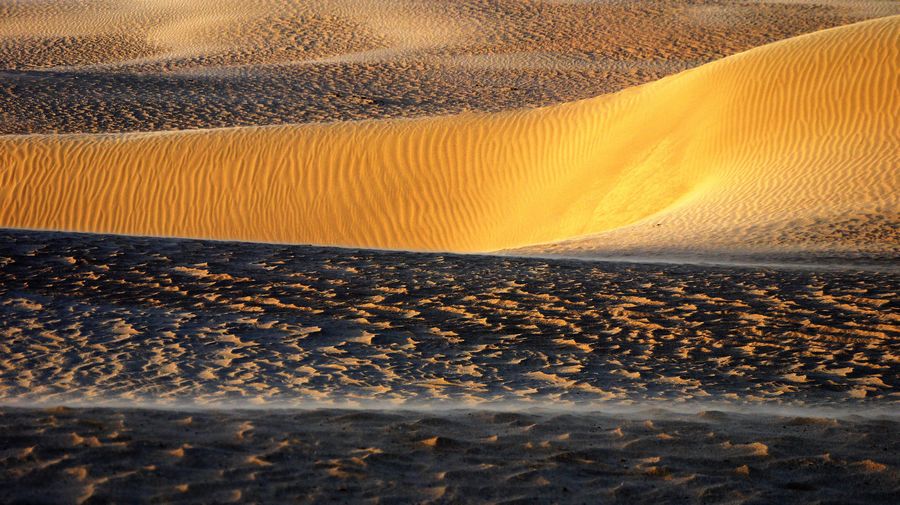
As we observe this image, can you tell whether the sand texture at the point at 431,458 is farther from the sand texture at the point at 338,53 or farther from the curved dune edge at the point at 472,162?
the sand texture at the point at 338,53

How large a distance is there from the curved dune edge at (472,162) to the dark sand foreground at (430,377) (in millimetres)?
5278

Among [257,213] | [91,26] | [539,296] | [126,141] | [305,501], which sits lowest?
[305,501]

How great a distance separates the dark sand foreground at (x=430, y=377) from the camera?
365 cm

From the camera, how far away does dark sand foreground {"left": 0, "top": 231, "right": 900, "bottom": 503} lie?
3652 millimetres

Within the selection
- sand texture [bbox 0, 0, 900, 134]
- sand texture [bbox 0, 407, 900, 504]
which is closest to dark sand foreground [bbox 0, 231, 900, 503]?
sand texture [bbox 0, 407, 900, 504]

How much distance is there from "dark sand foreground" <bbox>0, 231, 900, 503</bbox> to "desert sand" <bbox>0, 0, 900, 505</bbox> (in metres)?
0.02

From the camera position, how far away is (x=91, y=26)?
35844mm

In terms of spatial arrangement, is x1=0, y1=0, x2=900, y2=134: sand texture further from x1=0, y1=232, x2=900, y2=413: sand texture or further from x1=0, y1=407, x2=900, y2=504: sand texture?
x1=0, y1=407, x2=900, y2=504: sand texture

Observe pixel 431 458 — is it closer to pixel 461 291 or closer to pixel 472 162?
pixel 461 291

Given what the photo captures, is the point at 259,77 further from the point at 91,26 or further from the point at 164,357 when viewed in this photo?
the point at 164,357

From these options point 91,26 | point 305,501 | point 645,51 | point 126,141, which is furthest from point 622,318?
point 91,26

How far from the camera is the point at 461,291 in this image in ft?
24.1

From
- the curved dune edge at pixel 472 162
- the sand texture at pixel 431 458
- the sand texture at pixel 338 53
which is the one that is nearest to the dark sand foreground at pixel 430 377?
the sand texture at pixel 431 458

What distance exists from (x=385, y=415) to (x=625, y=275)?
381cm
